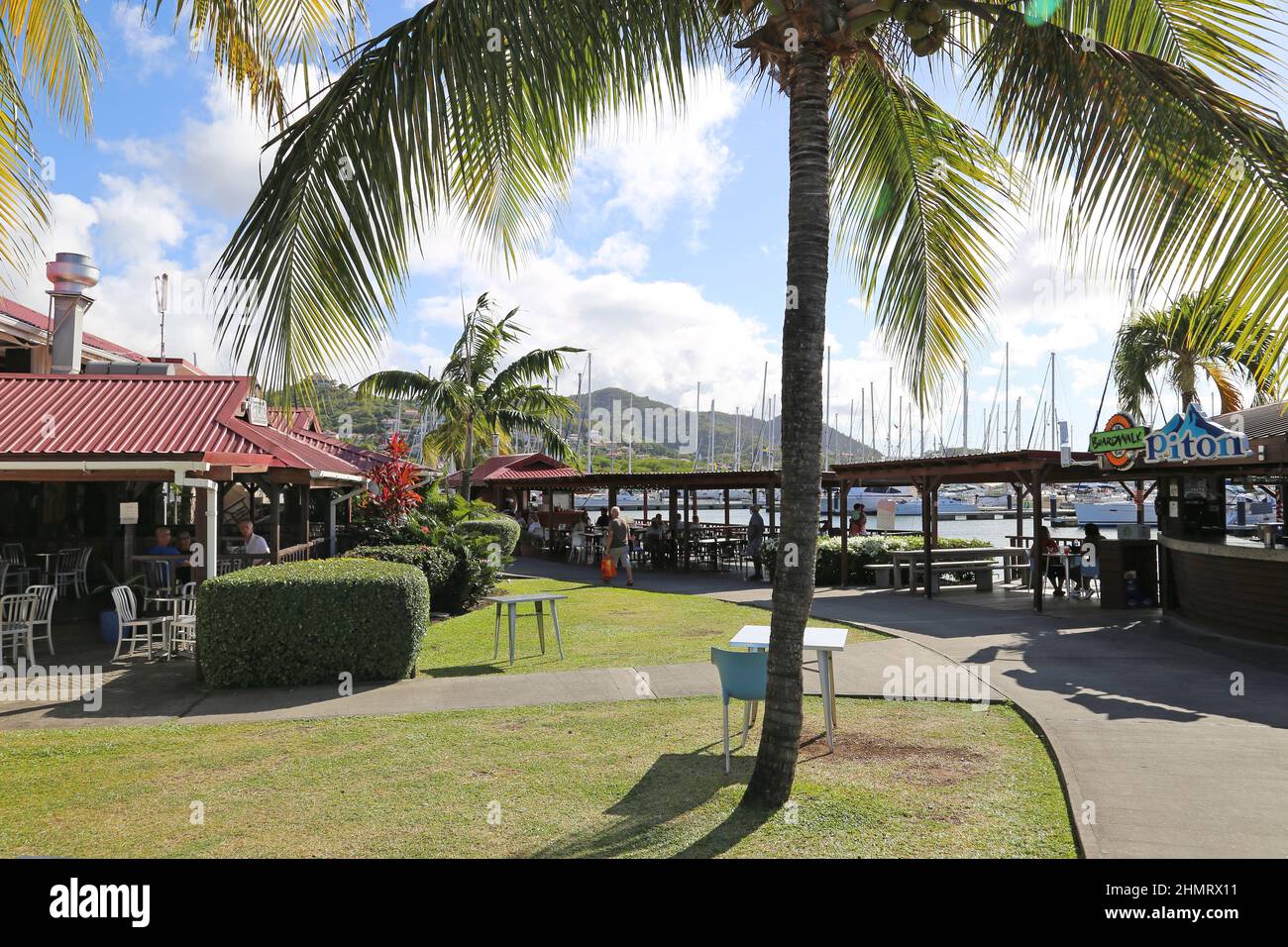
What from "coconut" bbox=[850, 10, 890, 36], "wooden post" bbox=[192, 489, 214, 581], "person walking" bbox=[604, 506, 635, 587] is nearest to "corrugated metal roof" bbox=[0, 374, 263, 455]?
"wooden post" bbox=[192, 489, 214, 581]

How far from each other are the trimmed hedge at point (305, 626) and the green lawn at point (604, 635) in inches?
37.2

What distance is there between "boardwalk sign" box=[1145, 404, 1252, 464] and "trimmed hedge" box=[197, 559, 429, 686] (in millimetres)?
10310

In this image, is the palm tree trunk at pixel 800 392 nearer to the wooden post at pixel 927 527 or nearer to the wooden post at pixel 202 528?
the wooden post at pixel 202 528

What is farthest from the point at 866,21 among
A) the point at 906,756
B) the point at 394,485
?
the point at 394,485

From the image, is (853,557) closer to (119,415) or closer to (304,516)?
(304,516)

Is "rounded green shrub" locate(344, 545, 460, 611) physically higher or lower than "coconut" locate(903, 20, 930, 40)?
lower

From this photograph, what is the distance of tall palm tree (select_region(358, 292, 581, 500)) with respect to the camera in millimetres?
25062

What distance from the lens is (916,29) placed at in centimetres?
482

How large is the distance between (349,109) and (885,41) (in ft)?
12.8

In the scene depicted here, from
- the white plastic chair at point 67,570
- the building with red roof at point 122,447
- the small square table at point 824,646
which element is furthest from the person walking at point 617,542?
the small square table at point 824,646

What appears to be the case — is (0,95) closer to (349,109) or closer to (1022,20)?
(349,109)

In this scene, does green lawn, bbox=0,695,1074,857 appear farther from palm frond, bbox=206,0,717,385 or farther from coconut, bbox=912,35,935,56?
coconut, bbox=912,35,935,56

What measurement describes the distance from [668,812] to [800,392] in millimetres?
2721

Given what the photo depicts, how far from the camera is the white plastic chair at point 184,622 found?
1019 cm
